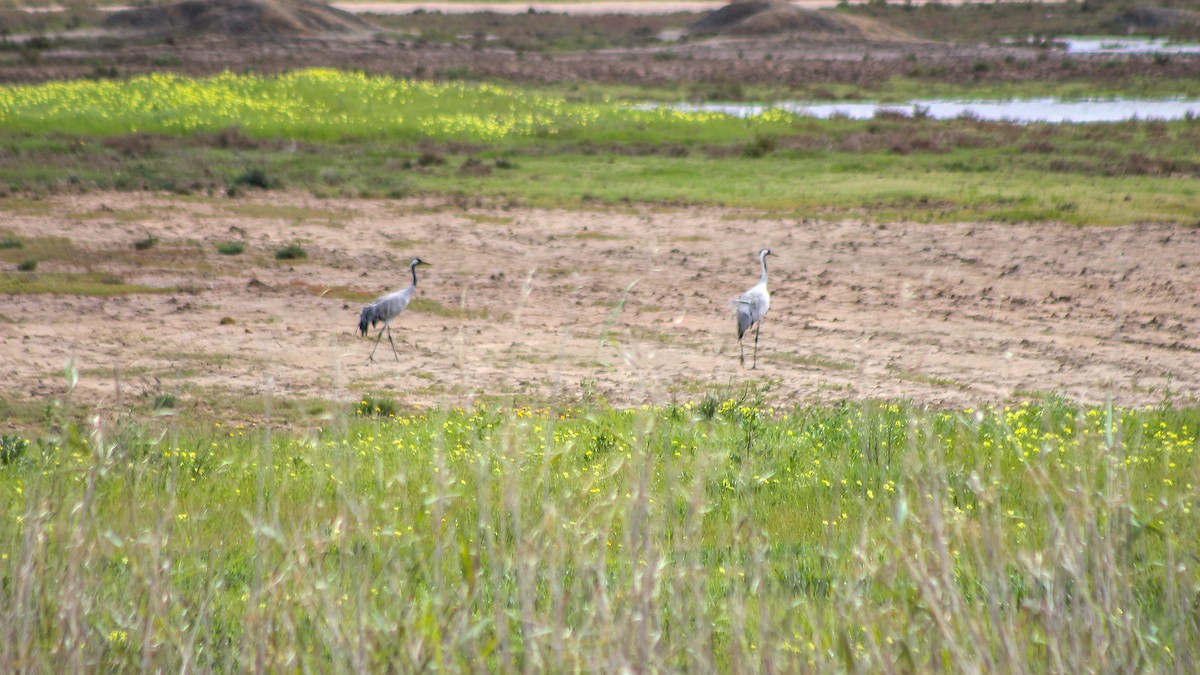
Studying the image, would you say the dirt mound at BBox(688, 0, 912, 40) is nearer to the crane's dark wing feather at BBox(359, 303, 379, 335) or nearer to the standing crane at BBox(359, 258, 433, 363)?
the standing crane at BBox(359, 258, 433, 363)

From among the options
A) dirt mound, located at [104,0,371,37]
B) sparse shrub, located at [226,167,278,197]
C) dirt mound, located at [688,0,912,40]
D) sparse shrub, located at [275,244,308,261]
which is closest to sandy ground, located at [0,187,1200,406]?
sparse shrub, located at [275,244,308,261]

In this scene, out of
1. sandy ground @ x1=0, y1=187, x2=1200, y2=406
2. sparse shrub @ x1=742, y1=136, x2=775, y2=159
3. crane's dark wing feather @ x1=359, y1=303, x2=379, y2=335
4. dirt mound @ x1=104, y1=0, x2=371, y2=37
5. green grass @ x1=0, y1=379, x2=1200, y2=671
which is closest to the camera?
green grass @ x1=0, y1=379, x2=1200, y2=671

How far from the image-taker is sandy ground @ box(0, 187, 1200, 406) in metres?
10.6

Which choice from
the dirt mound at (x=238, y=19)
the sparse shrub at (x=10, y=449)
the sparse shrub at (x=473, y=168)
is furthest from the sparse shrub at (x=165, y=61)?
the sparse shrub at (x=10, y=449)

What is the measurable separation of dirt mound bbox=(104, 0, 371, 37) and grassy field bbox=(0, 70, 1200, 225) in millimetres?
29724

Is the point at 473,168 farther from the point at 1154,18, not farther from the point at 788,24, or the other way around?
the point at 1154,18

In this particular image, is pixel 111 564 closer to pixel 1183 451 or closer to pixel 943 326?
pixel 1183 451

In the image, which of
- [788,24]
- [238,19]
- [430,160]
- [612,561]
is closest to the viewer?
[612,561]

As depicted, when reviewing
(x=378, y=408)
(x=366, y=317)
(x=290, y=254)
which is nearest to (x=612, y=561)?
(x=378, y=408)

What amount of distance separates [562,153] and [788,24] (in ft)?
151

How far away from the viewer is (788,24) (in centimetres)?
6781

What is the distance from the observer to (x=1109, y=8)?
8462 centimetres

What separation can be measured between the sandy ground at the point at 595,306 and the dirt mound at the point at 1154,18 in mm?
64535

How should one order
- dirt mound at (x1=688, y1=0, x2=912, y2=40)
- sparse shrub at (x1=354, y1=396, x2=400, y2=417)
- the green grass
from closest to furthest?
the green grass → sparse shrub at (x1=354, y1=396, x2=400, y2=417) → dirt mound at (x1=688, y1=0, x2=912, y2=40)
